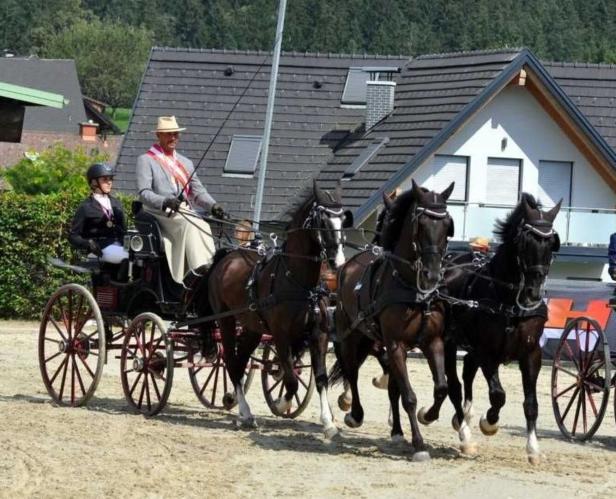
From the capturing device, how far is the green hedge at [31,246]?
26.2 m

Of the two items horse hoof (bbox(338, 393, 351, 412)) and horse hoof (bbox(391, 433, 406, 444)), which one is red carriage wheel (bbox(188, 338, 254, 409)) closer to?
horse hoof (bbox(338, 393, 351, 412))

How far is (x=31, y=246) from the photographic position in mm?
26281

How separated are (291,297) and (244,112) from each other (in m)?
24.9

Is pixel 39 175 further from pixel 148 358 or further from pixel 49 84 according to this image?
pixel 49 84

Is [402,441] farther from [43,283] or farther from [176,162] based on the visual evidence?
[43,283]

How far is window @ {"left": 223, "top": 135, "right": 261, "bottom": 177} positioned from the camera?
36.5 metres

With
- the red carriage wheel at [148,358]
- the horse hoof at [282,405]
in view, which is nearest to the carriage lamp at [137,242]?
the red carriage wheel at [148,358]

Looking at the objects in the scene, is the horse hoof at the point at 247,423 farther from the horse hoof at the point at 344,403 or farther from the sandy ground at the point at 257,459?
the horse hoof at the point at 344,403

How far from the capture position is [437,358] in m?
12.3

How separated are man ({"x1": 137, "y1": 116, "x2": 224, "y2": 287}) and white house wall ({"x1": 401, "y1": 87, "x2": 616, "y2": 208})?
18796 millimetres

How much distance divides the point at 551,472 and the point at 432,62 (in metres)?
25.4

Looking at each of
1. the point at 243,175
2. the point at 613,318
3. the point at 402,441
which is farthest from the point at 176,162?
the point at 243,175

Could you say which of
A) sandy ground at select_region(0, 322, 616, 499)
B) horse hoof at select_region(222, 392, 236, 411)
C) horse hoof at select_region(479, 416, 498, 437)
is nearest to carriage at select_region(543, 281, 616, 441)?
sandy ground at select_region(0, 322, 616, 499)

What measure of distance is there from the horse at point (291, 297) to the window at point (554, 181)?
69.4 ft
